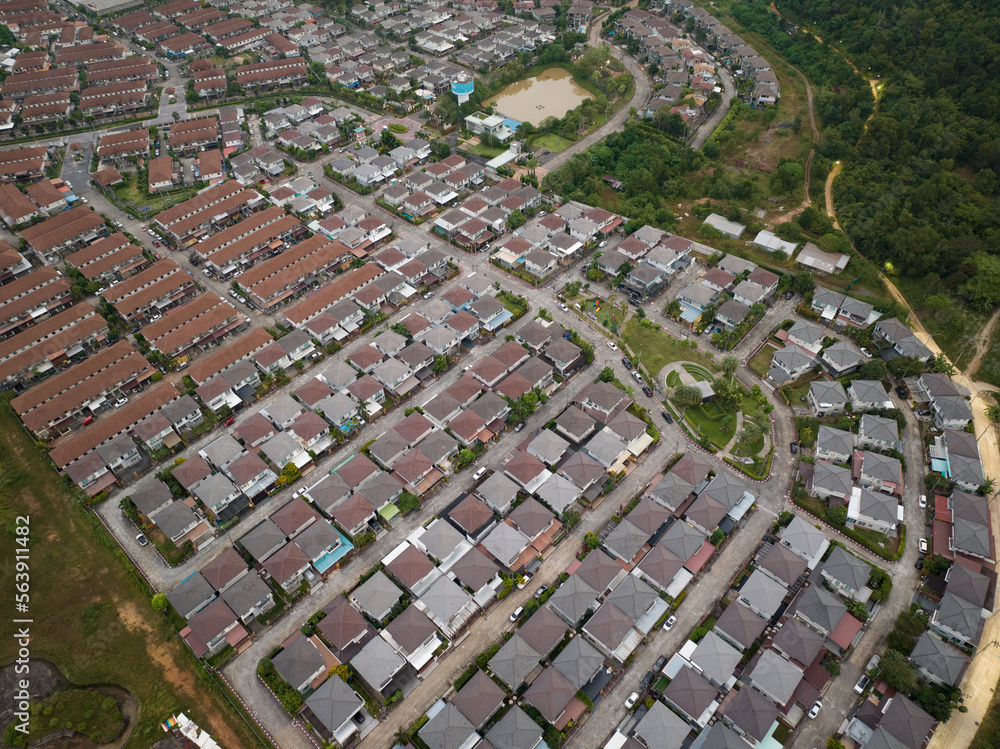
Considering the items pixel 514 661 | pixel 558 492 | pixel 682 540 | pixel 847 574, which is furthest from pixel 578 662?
pixel 847 574

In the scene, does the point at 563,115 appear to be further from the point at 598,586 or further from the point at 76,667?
the point at 76,667

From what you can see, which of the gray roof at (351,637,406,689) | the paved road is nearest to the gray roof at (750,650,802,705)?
the gray roof at (351,637,406,689)

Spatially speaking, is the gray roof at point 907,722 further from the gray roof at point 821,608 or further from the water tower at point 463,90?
the water tower at point 463,90

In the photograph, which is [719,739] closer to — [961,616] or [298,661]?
[961,616]

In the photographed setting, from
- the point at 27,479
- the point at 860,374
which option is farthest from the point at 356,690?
the point at 860,374

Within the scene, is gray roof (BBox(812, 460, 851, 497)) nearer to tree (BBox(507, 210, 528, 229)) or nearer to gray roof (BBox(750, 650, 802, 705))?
gray roof (BBox(750, 650, 802, 705))

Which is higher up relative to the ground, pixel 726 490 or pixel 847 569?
pixel 847 569
